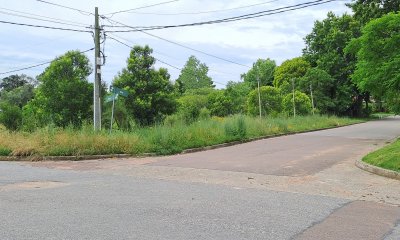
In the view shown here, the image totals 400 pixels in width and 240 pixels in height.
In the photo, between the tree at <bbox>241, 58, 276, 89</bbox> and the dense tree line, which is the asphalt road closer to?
the dense tree line

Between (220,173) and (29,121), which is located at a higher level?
(29,121)

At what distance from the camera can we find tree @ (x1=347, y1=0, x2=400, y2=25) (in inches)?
1156

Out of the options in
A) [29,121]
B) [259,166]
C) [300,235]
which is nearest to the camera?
[300,235]

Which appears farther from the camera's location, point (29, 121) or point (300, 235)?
point (29, 121)

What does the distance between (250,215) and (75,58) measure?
3101cm

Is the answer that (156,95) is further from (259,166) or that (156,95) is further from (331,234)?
(331,234)

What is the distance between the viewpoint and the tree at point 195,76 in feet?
294

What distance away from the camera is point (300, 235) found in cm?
577

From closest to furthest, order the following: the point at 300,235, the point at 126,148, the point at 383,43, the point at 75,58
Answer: the point at 300,235
the point at 126,148
the point at 383,43
the point at 75,58

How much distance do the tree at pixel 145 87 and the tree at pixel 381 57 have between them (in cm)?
1525

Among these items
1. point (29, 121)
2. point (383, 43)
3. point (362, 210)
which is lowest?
point (362, 210)

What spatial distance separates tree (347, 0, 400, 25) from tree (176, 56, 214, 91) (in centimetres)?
5813

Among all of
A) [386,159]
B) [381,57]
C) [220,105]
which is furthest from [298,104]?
[386,159]

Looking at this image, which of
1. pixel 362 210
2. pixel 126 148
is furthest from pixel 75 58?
pixel 362 210
